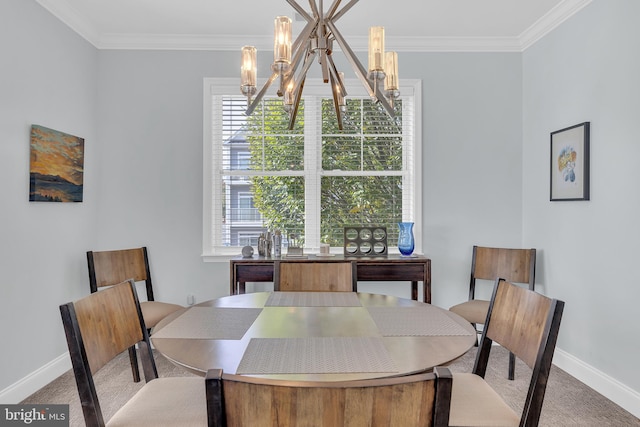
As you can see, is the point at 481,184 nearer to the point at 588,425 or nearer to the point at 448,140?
the point at 448,140

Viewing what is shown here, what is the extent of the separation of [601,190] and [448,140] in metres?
1.25

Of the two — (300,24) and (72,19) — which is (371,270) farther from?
(72,19)

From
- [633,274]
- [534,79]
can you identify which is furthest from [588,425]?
[534,79]

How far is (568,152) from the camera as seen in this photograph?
9.37 ft

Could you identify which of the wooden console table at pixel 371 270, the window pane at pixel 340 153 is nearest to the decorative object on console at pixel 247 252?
the wooden console table at pixel 371 270

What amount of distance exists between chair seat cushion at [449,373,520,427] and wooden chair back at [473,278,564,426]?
12 centimetres

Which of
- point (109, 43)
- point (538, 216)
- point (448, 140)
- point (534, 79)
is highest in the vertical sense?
point (109, 43)

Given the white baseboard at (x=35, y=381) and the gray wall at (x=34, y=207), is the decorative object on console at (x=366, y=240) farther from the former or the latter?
the white baseboard at (x=35, y=381)

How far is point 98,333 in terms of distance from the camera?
1394 mm

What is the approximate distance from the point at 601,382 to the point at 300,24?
3.29 metres

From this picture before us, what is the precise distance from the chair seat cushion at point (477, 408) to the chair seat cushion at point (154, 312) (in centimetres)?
199

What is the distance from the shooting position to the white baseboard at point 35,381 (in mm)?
2348

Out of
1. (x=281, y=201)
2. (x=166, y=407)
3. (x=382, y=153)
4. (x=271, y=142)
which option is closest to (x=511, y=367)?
(x=382, y=153)

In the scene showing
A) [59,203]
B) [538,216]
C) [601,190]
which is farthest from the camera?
[538,216]
